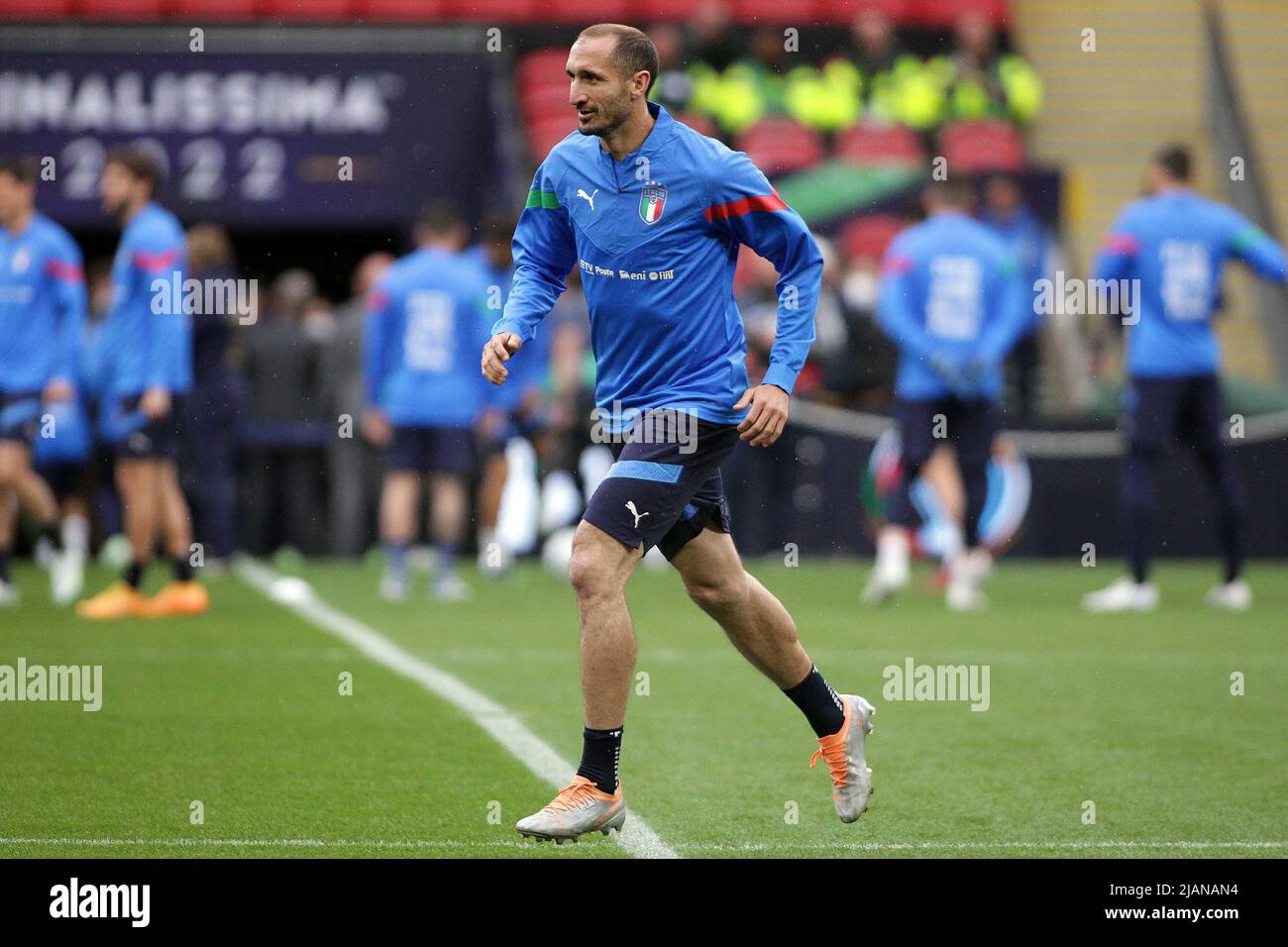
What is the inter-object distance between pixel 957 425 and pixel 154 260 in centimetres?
466

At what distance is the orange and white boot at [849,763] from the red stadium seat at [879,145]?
14.5 m

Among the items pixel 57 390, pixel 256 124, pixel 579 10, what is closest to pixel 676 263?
pixel 57 390

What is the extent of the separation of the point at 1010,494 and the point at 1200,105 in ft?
26.1

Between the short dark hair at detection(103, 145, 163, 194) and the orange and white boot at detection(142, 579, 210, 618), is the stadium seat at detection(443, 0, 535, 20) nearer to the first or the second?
the short dark hair at detection(103, 145, 163, 194)

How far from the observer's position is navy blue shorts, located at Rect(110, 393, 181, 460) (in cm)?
1050

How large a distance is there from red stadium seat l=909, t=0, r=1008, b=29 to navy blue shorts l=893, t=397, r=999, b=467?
10655mm

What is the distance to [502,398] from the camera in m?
14.0

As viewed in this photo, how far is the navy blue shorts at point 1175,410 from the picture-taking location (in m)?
11.7

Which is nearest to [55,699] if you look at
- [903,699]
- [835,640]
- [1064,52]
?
[903,699]

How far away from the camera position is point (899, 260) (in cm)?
1217

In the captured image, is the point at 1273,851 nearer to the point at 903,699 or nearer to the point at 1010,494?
the point at 903,699

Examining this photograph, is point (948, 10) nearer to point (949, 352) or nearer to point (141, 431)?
point (949, 352)

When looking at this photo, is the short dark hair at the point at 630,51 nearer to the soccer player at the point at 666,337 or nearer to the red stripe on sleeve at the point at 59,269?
the soccer player at the point at 666,337

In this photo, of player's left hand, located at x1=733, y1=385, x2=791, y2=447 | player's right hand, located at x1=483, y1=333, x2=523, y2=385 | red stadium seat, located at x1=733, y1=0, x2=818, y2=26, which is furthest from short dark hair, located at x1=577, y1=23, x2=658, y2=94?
red stadium seat, located at x1=733, y1=0, x2=818, y2=26
